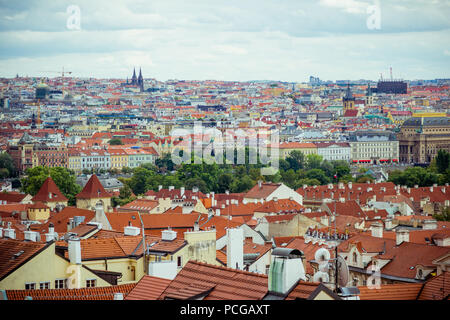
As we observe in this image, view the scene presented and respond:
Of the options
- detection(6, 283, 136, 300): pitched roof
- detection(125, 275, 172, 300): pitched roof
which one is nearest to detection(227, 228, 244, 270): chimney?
detection(6, 283, 136, 300): pitched roof

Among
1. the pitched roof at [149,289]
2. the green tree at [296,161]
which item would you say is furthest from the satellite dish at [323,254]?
the green tree at [296,161]

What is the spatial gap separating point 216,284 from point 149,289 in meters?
0.65

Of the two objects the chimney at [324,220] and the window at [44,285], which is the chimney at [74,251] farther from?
the chimney at [324,220]

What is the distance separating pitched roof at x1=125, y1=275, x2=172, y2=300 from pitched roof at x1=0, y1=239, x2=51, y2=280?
1.67 metres

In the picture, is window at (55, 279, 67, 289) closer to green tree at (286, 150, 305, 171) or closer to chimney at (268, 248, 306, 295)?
chimney at (268, 248, 306, 295)

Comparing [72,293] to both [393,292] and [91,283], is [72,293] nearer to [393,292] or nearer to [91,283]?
→ [91,283]

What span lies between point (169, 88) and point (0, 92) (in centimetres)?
4804

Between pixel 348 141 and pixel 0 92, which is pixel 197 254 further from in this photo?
pixel 0 92

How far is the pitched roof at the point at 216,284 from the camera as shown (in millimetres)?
5531

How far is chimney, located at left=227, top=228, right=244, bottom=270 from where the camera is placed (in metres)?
9.84

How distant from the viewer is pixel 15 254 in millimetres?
8086

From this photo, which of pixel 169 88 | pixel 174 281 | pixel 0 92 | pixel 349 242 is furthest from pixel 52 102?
pixel 174 281

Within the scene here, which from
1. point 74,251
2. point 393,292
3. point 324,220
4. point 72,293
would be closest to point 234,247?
point 74,251

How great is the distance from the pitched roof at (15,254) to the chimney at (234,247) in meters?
2.28
